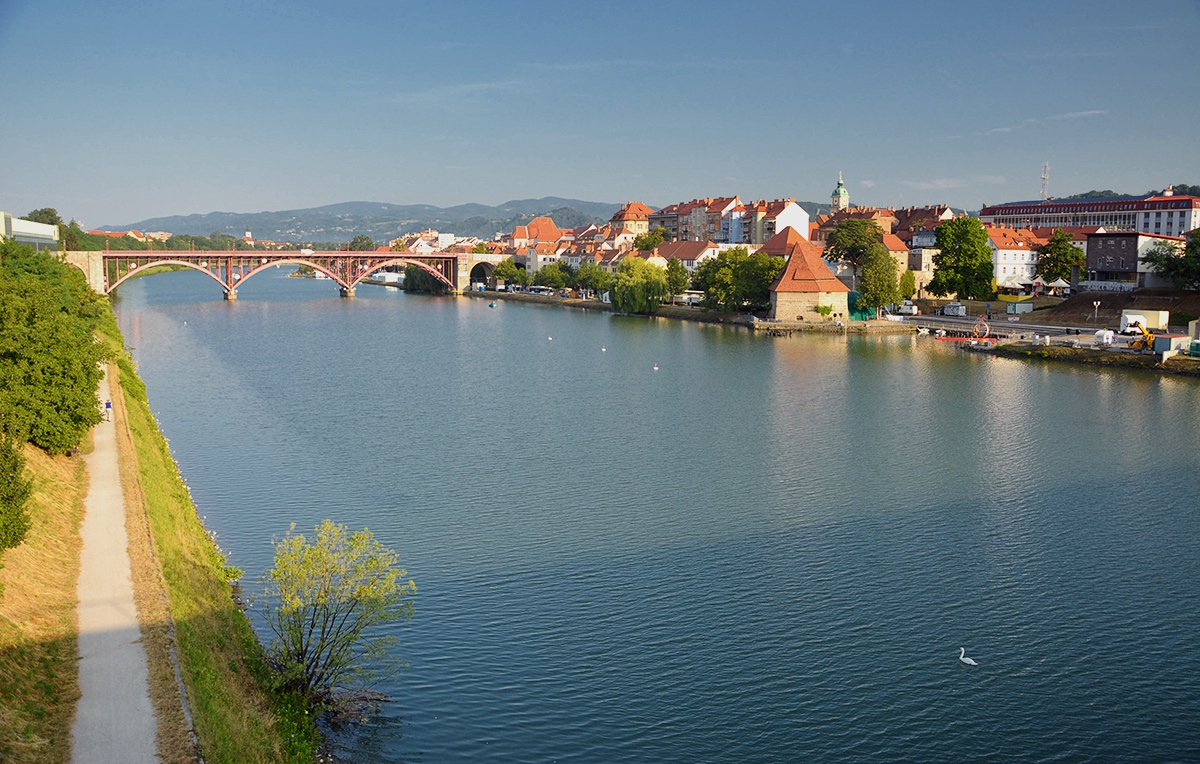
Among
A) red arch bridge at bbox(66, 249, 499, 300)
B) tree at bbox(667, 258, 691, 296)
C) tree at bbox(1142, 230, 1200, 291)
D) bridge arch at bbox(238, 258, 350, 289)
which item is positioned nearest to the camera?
tree at bbox(1142, 230, 1200, 291)

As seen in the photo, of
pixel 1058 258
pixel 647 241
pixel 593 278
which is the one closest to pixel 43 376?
pixel 1058 258

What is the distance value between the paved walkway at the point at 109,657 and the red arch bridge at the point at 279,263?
50120mm

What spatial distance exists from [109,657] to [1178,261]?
42153 millimetres

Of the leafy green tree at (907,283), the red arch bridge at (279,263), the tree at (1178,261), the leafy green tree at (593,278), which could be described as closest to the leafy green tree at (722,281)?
the leafy green tree at (907,283)

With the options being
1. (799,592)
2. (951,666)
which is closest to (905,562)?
(799,592)

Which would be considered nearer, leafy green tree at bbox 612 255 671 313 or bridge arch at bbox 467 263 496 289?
leafy green tree at bbox 612 255 671 313

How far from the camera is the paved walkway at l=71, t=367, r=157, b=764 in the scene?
712 cm

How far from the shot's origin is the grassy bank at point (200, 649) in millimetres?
7629

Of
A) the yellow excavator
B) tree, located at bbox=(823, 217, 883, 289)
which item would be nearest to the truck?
the yellow excavator

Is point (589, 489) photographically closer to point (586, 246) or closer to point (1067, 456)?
point (1067, 456)

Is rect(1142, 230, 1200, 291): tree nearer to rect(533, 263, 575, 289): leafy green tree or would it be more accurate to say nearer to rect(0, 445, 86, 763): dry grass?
rect(533, 263, 575, 289): leafy green tree

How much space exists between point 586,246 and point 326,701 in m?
70.2

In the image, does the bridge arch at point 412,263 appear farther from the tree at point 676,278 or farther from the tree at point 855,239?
the tree at point 855,239

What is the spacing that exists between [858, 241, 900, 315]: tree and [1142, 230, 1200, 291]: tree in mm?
10917
